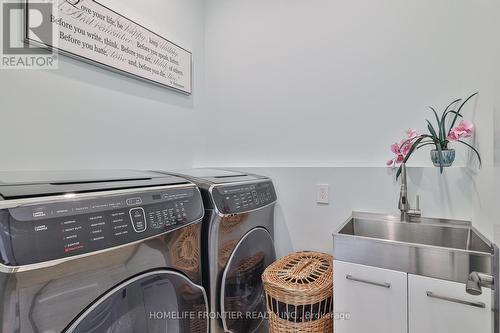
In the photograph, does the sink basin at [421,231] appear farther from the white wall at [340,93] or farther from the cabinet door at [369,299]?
the cabinet door at [369,299]

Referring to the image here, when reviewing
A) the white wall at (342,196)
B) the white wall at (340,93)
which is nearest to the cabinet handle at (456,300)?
the white wall at (340,93)

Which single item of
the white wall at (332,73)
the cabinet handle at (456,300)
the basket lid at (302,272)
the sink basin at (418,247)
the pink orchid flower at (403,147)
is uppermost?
the white wall at (332,73)

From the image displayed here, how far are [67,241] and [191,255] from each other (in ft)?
1.56

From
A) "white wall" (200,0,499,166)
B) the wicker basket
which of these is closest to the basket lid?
the wicker basket

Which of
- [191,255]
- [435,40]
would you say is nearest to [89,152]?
[191,255]

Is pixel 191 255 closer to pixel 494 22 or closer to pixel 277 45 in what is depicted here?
pixel 494 22

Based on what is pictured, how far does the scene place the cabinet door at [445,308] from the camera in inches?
36.4

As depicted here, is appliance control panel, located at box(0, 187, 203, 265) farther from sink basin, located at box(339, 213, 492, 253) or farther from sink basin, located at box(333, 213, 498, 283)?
sink basin, located at box(339, 213, 492, 253)

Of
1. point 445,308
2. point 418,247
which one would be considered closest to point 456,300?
point 445,308

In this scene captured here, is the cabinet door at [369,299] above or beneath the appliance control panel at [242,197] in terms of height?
beneath

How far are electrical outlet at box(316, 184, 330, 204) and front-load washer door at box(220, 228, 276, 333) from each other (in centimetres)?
41

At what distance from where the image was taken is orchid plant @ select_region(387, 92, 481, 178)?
1.30 metres

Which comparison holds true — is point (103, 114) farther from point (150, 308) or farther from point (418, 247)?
point (418, 247)

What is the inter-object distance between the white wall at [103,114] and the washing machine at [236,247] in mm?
417
